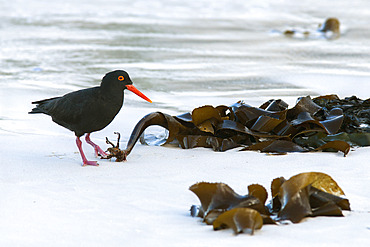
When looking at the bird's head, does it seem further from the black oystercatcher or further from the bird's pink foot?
the bird's pink foot

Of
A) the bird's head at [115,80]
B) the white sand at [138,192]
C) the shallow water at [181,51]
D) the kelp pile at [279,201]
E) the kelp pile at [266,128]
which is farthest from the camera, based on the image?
the shallow water at [181,51]

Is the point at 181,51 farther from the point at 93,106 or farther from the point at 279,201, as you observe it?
the point at 279,201

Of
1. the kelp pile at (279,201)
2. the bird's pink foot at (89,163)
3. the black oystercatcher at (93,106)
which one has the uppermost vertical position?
the black oystercatcher at (93,106)

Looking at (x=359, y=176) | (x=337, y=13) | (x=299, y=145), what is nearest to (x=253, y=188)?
(x=359, y=176)

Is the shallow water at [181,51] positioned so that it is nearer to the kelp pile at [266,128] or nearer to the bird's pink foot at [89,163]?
the kelp pile at [266,128]

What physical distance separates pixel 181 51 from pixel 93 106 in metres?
4.83

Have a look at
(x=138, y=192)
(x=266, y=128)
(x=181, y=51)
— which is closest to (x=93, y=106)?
(x=138, y=192)

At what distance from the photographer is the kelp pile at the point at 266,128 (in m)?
3.96

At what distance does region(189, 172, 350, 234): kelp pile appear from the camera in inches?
106

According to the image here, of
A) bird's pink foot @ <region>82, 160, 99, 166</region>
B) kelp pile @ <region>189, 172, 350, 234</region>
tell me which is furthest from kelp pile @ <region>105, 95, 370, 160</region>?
kelp pile @ <region>189, 172, 350, 234</region>

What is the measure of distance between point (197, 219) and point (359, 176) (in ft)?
3.84

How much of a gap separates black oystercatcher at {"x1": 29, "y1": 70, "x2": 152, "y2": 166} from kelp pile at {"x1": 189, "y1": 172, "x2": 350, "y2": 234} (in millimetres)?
1197

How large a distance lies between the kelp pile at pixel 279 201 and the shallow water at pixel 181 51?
8.85ft

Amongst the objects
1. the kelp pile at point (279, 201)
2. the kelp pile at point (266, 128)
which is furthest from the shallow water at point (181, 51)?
the kelp pile at point (279, 201)
